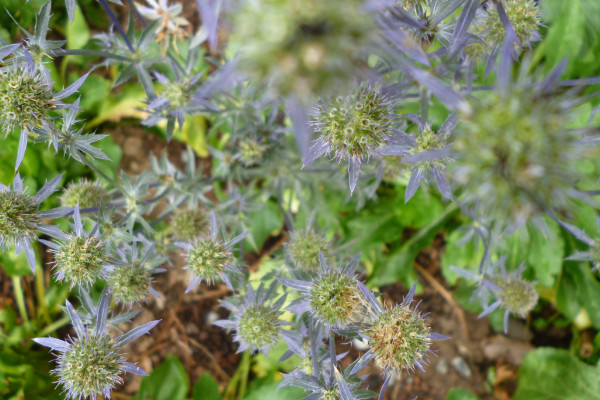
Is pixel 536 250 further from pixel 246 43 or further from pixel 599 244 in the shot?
pixel 246 43

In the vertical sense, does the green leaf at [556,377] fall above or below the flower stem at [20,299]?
below

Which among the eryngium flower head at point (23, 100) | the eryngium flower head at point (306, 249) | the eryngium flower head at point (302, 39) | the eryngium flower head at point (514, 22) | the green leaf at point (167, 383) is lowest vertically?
the green leaf at point (167, 383)

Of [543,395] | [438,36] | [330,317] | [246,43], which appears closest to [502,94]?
[246,43]

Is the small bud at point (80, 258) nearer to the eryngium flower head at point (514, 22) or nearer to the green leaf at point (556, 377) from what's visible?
the eryngium flower head at point (514, 22)

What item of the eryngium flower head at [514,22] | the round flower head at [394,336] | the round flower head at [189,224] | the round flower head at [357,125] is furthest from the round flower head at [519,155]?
the round flower head at [189,224]

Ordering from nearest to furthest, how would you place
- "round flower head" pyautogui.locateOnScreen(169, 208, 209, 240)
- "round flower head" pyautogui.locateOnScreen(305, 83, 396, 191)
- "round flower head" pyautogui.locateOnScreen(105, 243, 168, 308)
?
"round flower head" pyautogui.locateOnScreen(305, 83, 396, 191) → "round flower head" pyautogui.locateOnScreen(105, 243, 168, 308) → "round flower head" pyautogui.locateOnScreen(169, 208, 209, 240)

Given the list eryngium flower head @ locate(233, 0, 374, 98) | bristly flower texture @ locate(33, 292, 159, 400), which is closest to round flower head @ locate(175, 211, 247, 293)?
bristly flower texture @ locate(33, 292, 159, 400)

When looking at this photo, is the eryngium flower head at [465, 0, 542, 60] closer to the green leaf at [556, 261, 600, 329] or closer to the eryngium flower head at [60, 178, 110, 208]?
the green leaf at [556, 261, 600, 329]

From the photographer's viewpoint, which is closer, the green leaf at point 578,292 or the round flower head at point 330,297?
the round flower head at point 330,297
